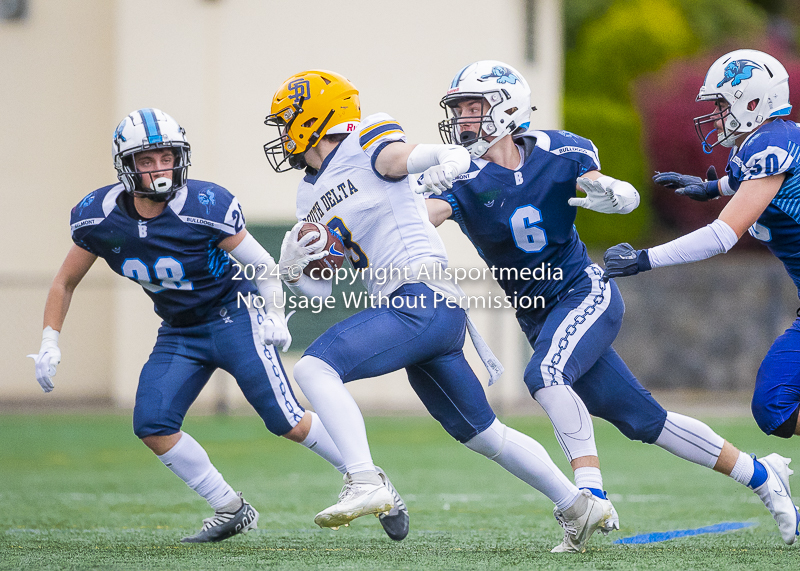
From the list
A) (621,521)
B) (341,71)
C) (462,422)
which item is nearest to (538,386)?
(462,422)

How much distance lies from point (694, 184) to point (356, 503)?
6.91 ft

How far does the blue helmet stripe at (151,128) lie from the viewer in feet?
14.4

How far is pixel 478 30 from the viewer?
39.0 ft

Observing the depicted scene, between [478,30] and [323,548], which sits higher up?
[478,30]

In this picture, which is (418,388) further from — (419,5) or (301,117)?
(419,5)

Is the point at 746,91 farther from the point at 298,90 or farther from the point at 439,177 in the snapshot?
the point at 298,90

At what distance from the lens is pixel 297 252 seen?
12.9 ft

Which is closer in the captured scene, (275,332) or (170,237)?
(275,332)

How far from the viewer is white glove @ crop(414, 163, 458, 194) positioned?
3.71 m

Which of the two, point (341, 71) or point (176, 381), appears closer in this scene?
point (176, 381)

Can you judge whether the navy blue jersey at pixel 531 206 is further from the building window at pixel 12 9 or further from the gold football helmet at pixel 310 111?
the building window at pixel 12 9

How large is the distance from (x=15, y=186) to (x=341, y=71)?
165 inches

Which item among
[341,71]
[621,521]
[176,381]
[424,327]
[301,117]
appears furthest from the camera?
[341,71]

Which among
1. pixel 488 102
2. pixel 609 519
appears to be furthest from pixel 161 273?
pixel 609 519
